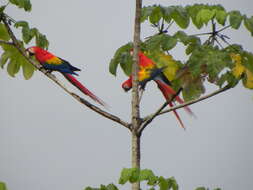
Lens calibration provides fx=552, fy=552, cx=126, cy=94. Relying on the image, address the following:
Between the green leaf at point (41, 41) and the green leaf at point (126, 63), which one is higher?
the green leaf at point (41, 41)

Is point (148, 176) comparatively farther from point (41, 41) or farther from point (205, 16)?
point (41, 41)

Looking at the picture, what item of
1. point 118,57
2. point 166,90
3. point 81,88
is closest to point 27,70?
point 81,88

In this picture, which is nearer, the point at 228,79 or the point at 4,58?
the point at 228,79

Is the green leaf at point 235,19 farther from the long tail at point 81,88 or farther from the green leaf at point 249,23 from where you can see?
the long tail at point 81,88

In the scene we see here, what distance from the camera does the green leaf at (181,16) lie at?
1162 mm

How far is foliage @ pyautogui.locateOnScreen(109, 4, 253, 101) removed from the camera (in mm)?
1014

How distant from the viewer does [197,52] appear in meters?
1.03

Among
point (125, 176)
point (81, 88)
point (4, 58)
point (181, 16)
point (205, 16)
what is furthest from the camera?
point (4, 58)

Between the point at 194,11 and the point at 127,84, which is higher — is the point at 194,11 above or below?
above

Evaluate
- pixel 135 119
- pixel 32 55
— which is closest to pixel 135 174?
pixel 135 119

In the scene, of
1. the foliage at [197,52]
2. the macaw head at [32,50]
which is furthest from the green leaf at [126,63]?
the macaw head at [32,50]

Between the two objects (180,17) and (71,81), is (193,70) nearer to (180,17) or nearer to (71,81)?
(180,17)

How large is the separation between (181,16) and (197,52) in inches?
6.6

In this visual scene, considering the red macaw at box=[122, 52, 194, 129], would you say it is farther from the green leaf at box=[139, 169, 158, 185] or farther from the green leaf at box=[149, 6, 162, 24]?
the green leaf at box=[139, 169, 158, 185]
